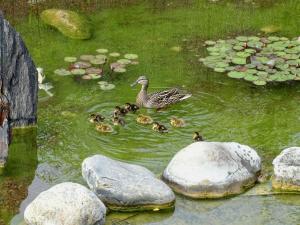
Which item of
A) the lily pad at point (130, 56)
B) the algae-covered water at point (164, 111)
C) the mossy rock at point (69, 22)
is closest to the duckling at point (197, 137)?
the algae-covered water at point (164, 111)

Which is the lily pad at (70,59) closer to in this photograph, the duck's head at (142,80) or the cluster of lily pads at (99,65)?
the cluster of lily pads at (99,65)

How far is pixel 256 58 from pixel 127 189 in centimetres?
461

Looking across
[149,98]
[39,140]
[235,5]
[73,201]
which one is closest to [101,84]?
[149,98]

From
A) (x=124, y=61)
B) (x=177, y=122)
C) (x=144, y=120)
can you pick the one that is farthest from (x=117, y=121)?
(x=124, y=61)

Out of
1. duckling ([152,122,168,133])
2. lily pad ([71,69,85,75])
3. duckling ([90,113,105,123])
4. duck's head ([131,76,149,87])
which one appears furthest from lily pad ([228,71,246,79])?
duckling ([90,113,105,123])

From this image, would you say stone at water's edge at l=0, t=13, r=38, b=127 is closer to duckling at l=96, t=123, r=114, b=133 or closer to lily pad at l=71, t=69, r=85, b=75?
duckling at l=96, t=123, r=114, b=133

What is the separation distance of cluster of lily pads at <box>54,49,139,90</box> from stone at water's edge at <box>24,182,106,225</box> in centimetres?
356

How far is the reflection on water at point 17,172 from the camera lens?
7855mm

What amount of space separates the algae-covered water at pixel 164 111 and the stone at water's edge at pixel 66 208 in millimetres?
319

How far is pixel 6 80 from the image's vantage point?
913 centimetres

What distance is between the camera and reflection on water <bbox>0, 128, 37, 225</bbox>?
786 cm

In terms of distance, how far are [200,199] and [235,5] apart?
737cm

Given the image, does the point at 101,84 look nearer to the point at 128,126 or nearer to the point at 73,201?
the point at 128,126

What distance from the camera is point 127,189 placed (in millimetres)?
7695
